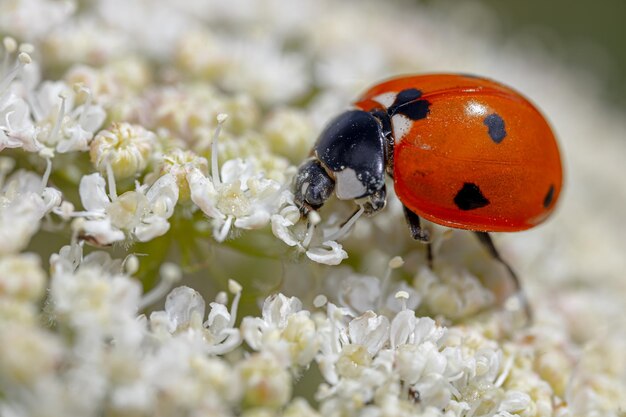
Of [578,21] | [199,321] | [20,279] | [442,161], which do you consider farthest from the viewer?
[578,21]

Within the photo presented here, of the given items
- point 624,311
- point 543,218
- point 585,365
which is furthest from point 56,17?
point 624,311

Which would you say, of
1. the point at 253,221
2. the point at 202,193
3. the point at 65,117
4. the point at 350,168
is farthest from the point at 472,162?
the point at 65,117

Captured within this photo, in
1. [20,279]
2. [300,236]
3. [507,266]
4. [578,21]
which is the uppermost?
[20,279]

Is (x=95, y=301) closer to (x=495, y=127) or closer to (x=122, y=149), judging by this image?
(x=122, y=149)

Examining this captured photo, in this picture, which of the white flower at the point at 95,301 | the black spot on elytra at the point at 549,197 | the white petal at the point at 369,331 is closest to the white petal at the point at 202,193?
the white flower at the point at 95,301

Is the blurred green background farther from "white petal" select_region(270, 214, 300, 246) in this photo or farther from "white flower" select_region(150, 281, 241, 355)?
"white flower" select_region(150, 281, 241, 355)

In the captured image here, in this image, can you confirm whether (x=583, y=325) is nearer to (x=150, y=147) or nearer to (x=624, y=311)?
(x=624, y=311)
